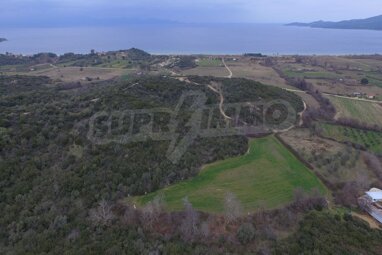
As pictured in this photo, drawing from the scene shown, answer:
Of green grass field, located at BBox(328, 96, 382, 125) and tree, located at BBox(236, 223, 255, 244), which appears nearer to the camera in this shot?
tree, located at BBox(236, 223, 255, 244)

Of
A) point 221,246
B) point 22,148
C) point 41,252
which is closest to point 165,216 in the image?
point 221,246

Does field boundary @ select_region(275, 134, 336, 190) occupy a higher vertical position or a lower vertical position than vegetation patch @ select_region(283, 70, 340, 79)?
lower

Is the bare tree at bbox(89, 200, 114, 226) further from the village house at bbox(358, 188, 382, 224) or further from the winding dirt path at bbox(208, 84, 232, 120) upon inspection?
the winding dirt path at bbox(208, 84, 232, 120)

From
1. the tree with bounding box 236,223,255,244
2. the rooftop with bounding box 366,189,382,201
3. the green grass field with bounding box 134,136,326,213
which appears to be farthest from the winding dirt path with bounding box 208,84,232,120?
the tree with bounding box 236,223,255,244

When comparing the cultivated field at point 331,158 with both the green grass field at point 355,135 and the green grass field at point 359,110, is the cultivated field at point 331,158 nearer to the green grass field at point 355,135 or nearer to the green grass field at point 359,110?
the green grass field at point 355,135

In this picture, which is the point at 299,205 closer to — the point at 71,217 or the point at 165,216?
the point at 165,216

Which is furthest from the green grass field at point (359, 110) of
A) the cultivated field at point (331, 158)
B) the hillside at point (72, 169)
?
the hillside at point (72, 169)

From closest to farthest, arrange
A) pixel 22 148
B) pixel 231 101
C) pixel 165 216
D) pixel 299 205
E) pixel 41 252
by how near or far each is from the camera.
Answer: pixel 41 252 → pixel 165 216 → pixel 299 205 → pixel 22 148 → pixel 231 101
